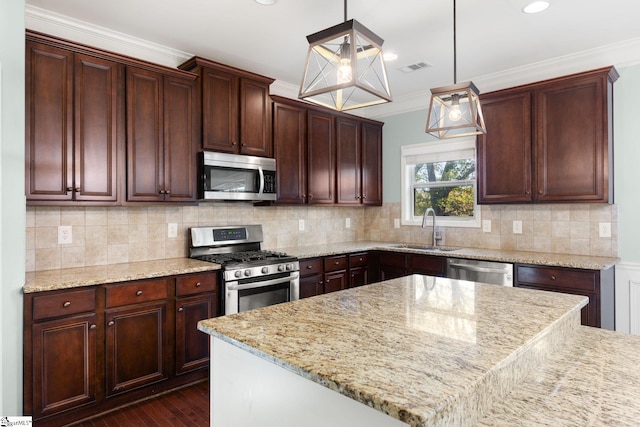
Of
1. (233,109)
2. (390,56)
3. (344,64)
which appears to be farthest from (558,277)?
(233,109)

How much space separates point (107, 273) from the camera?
260 centimetres

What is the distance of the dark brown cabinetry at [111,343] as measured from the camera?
2260 millimetres

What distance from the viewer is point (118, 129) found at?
9.21ft

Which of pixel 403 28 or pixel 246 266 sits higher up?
pixel 403 28

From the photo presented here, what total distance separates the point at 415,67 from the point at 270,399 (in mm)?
3385

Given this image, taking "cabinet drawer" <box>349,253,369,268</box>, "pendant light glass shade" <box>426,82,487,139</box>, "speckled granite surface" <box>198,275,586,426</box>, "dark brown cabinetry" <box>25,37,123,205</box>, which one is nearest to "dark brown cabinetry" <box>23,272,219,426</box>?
"dark brown cabinetry" <box>25,37,123,205</box>

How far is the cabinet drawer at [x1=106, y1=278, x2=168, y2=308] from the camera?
2.52 m

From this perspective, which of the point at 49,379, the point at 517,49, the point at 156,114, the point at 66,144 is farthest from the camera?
Answer: the point at 517,49

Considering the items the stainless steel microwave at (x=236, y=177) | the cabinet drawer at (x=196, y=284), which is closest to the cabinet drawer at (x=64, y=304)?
the cabinet drawer at (x=196, y=284)

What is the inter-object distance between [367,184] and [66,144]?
3.18 metres

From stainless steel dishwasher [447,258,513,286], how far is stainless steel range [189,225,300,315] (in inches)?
58.5

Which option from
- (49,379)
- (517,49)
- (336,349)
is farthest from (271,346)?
(517,49)

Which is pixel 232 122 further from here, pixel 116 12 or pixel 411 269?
pixel 411 269

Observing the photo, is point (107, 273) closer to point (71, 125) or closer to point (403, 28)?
point (71, 125)
